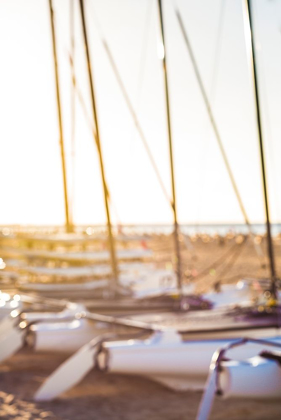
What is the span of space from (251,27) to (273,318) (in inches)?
186

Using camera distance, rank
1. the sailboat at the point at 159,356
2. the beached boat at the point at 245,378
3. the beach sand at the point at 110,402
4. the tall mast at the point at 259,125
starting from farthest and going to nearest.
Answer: the tall mast at the point at 259,125 < the sailboat at the point at 159,356 < the beach sand at the point at 110,402 < the beached boat at the point at 245,378

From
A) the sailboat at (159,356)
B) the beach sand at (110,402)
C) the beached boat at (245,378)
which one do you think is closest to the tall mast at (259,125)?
the sailboat at (159,356)

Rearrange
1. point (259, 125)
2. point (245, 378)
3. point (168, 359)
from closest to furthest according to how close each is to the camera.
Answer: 1. point (245, 378)
2. point (168, 359)
3. point (259, 125)

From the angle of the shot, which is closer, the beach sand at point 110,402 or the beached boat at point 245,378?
the beached boat at point 245,378

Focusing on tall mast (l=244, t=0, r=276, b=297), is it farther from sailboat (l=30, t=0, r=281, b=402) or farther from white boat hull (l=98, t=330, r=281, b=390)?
white boat hull (l=98, t=330, r=281, b=390)

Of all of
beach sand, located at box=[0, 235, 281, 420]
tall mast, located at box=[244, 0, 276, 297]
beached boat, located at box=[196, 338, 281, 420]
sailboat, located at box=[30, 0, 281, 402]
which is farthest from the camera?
tall mast, located at box=[244, 0, 276, 297]

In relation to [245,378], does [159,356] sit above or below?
below

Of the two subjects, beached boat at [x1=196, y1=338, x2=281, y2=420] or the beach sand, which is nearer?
beached boat at [x1=196, y1=338, x2=281, y2=420]

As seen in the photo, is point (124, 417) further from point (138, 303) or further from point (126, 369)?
point (138, 303)

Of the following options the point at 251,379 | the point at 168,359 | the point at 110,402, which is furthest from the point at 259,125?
the point at 110,402

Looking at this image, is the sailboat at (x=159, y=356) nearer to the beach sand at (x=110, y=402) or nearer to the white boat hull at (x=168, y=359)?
the white boat hull at (x=168, y=359)

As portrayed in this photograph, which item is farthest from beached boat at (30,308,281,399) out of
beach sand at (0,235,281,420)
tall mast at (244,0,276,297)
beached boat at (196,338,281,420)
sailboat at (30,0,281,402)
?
tall mast at (244,0,276,297)

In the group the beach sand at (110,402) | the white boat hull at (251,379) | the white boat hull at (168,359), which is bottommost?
the beach sand at (110,402)

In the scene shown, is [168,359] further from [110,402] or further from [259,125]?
[259,125]
